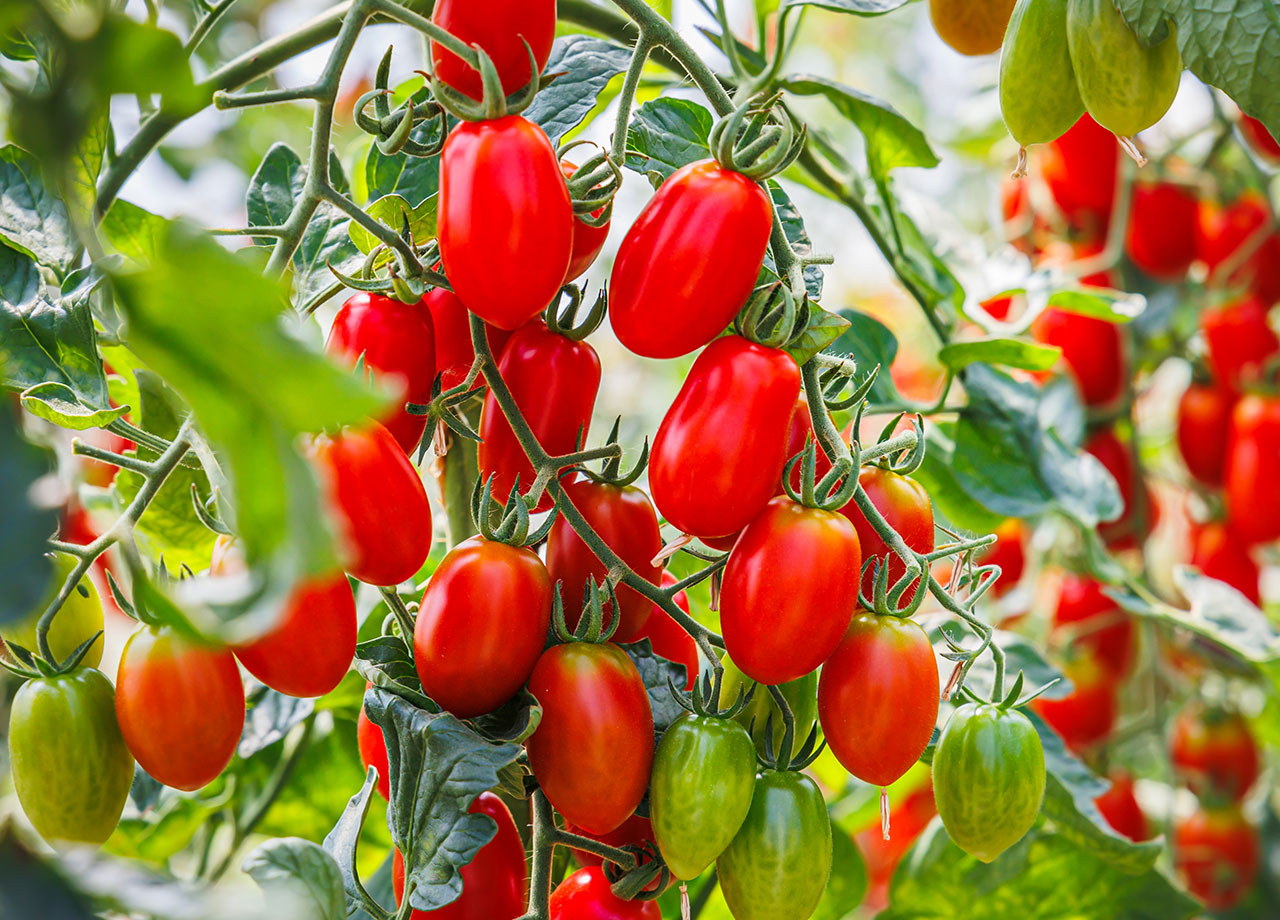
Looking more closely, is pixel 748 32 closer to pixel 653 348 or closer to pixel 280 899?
pixel 653 348

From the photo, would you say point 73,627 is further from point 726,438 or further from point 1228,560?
point 1228,560

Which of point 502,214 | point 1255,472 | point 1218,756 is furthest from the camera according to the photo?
point 1218,756

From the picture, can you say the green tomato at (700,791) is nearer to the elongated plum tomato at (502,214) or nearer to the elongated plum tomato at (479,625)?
the elongated plum tomato at (479,625)

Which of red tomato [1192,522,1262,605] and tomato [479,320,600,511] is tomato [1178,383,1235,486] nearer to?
red tomato [1192,522,1262,605]

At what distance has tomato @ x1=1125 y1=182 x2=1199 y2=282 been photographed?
1189 millimetres

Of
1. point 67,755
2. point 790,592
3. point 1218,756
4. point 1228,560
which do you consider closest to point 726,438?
point 790,592

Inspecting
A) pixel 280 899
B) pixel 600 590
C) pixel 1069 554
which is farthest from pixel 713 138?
pixel 1069 554

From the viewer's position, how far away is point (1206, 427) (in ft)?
4.04

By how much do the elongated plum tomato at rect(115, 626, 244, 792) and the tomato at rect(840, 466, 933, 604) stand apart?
0.86ft

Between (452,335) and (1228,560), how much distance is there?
1.03 metres

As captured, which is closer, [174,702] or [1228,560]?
[174,702]

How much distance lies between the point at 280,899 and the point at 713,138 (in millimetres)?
309

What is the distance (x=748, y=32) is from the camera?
5.12 ft

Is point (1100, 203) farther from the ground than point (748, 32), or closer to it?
closer to it
